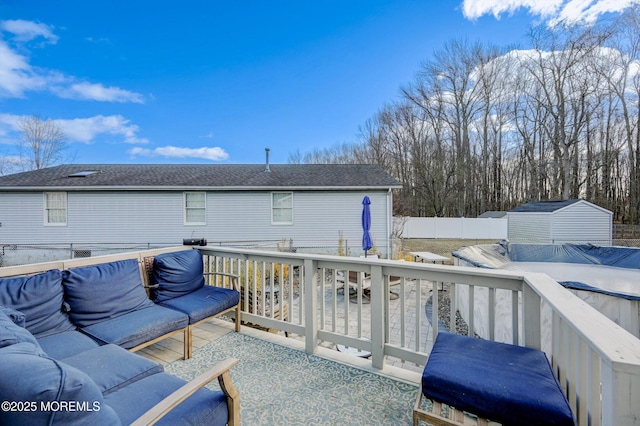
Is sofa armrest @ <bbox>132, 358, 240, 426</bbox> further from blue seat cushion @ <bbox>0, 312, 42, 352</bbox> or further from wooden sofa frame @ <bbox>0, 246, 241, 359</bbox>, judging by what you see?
wooden sofa frame @ <bbox>0, 246, 241, 359</bbox>

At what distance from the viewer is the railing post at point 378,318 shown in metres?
2.60

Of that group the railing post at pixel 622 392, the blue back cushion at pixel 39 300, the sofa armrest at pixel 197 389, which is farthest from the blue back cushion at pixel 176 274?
the railing post at pixel 622 392

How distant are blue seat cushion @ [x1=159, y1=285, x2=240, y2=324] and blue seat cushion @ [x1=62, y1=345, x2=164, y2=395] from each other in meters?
0.92

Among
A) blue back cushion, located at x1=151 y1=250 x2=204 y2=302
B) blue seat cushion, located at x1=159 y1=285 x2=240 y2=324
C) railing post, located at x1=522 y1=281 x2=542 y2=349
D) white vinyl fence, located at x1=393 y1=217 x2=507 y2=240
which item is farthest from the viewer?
white vinyl fence, located at x1=393 y1=217 x2=507 y2=240

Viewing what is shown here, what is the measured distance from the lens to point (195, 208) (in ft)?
36.7

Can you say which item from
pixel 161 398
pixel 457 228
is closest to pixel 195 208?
pixel 161 398

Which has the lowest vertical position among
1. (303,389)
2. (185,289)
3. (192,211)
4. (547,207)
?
(303,389)

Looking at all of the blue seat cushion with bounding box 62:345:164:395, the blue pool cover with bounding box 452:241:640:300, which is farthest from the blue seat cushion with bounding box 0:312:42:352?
the blue pool cover with bounding box 452:241:640:300

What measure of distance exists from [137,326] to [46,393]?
1753 millimetres

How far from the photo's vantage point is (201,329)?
3.50 meters

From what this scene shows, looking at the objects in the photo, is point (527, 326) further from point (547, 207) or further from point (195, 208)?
point (547, 207)

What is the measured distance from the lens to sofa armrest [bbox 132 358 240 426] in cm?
117

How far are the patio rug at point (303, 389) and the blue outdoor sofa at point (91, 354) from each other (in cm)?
58

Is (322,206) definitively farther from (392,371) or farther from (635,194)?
(635,194)
